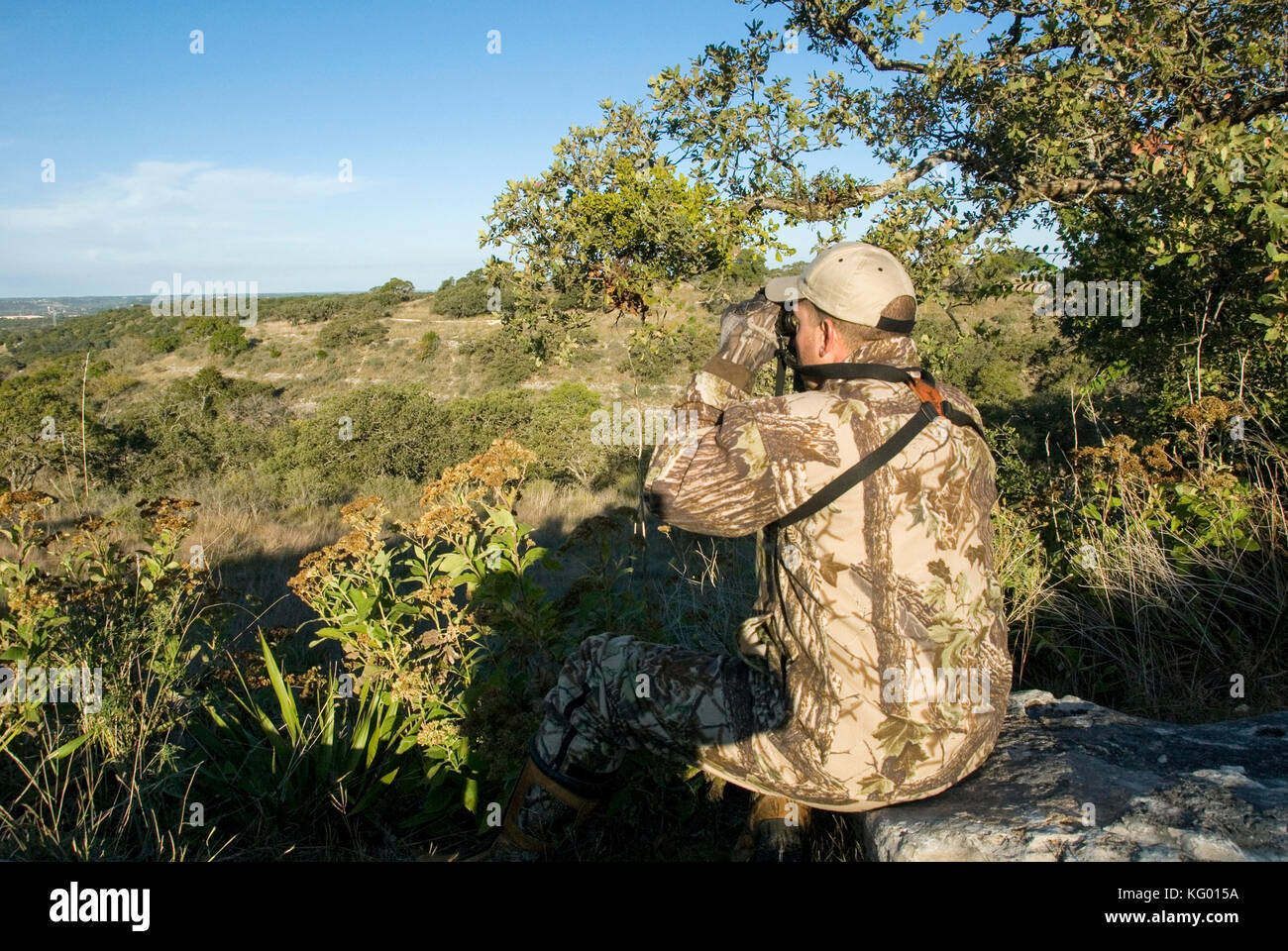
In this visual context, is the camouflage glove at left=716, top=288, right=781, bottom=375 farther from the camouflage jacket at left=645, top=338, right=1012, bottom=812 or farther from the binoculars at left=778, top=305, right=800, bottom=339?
the camouflage jacket at left=645, top=338, right=1012, bottom=812

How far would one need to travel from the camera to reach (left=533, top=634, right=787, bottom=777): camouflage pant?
219 centimetres

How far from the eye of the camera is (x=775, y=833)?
8.12ft

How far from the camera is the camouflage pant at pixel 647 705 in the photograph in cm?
219

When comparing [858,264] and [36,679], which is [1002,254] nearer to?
[858,264]

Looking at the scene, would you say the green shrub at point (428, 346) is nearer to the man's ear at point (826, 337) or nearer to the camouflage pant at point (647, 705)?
the camouflage pant at point (647, 705)

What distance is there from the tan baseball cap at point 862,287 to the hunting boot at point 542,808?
1.48 m

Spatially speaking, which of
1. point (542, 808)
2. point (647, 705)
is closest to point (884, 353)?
point (647, 705)

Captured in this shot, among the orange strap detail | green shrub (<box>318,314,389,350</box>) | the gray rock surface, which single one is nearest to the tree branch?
the orange strap detail

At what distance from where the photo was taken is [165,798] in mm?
2893

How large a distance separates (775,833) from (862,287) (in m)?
1.61

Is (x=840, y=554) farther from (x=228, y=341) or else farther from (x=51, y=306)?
(x=228, y=341)

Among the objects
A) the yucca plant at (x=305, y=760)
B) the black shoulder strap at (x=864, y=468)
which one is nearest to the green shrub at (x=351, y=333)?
the yucca plant at (x=305, y=760)

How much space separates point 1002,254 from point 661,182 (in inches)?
98.7

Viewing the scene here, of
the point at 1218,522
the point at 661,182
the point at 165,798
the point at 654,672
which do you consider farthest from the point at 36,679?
the point at 1218,522
